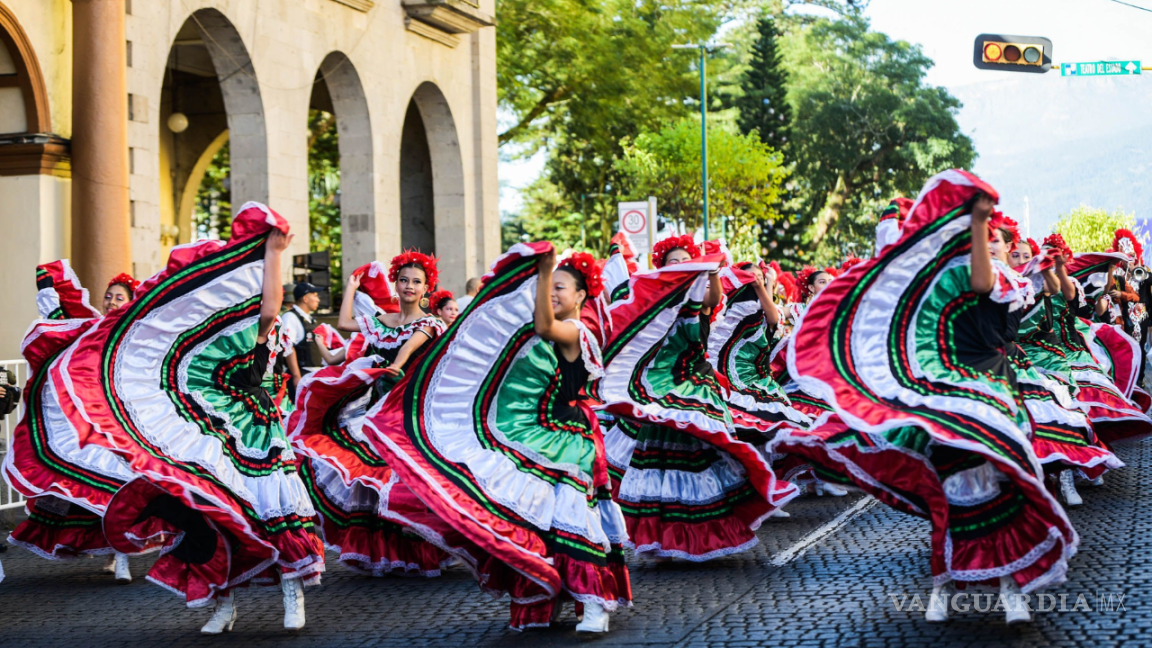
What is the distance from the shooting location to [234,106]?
1864 centimetres

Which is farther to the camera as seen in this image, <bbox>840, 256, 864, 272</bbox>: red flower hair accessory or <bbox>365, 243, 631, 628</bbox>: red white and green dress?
<bbox>840, 256, 864, 272</bbox>: red flower hair accessory

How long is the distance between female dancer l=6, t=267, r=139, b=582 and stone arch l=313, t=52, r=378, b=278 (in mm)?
12828

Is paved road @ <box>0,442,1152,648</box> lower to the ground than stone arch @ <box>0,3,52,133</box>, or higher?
lower

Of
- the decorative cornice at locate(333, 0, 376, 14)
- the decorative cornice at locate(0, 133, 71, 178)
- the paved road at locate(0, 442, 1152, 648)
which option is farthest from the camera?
the decorative cornice at locate(333, 0, 376, 14)

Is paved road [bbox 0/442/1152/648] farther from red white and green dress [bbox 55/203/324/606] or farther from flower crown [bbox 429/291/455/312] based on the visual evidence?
Answer: flower crown [bbox 429/291/455/312]

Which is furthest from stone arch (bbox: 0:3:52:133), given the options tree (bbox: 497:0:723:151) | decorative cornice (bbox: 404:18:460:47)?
tree (bbox: 497:0:723:151)

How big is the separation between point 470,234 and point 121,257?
10.3m

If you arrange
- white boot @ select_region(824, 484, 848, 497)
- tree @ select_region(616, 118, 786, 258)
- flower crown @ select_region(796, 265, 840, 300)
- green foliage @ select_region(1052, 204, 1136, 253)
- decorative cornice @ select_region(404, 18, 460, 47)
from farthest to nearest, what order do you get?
1. green foliage @ select_region(1052, 204, 1136, 253)
2. tree @ select_region(616, 118, 786, 258)
3. decorative cornice @ select_region(404, 18, 460, 47)
4. flower crown @ select_region(796, 265, 840, 300)
5. white boot @ select_region(824, 484, 848, 497)

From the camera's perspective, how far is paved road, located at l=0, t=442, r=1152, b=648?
5949 millimetres

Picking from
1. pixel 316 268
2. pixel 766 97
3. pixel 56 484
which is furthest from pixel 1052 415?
pixel 766 97

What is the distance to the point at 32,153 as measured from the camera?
587 inches

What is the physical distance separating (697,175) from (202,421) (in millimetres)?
36063

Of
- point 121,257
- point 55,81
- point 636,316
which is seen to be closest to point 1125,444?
point 636,316

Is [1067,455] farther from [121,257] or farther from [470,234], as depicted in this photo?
[470,234]
